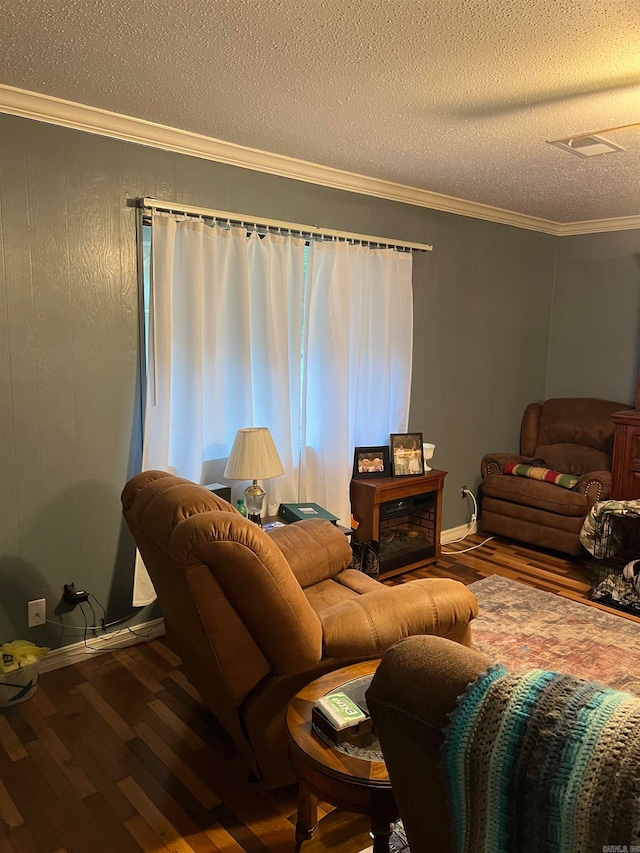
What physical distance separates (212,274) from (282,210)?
2.08ft

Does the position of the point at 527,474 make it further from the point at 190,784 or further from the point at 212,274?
the point at 190,784

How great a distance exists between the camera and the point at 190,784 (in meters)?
2.23

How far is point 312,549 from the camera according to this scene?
114 inches

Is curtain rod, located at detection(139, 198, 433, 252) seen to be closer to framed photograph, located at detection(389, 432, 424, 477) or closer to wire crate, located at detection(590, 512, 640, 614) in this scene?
framed photograph, located at detection(389, 432, 424, 477)

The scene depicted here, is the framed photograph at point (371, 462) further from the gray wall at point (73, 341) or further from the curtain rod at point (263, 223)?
the gray wall at point (73, 341)

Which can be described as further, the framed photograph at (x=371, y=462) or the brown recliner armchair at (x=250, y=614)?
the framed photograph at (x=371, y=462)

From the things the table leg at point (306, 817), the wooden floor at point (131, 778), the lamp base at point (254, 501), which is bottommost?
the wooden floor at point (131, 778)

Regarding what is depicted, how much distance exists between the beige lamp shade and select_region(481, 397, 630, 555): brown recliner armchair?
89.5 inches

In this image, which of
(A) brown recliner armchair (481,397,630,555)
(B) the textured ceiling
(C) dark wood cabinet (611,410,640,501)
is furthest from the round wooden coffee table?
(C) dark wood cabinet (611,410,640,501)

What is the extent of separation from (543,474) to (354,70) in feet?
10.7

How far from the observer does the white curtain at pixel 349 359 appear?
150 inches

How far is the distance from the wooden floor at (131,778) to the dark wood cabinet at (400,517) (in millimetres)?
1488

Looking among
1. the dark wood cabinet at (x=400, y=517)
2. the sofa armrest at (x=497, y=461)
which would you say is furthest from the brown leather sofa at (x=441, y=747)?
the sofa armrest at (x=497, y=461)

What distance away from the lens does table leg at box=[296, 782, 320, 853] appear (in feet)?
6.02
